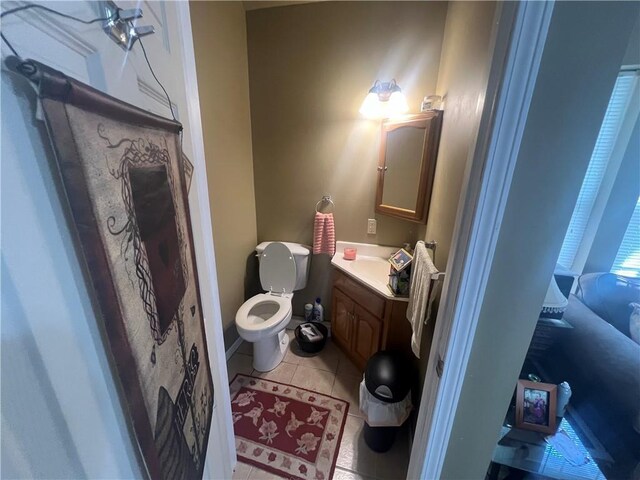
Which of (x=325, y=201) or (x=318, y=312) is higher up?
(x=325, y=201)

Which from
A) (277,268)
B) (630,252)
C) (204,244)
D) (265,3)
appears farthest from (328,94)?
(630,252)

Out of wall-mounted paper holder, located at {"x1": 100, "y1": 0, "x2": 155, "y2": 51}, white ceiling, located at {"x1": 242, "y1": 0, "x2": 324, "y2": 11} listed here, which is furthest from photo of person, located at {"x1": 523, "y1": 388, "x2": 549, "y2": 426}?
white ceiling, located at {"x1": 242, "y1": 0, "x2": 324, "y2": 11}

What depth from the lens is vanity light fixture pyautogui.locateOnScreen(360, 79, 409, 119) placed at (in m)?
1.62

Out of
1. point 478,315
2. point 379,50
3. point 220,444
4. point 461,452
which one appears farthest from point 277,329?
point 379,50

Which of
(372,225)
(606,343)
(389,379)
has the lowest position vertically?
(389,379)

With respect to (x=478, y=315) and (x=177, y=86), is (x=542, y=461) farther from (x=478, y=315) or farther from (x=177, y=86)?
(x=177, y=86)

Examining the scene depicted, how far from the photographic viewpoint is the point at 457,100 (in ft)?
3.59

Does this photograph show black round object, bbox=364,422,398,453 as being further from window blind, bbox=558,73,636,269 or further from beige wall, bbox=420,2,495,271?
window blind, bbox=558,73,636,269

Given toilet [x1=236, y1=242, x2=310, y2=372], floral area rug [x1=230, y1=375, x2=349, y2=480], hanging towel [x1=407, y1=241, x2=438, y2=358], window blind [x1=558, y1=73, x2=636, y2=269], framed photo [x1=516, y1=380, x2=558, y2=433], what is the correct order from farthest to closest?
1. toilet [x1=236, y1=242, x2=310, y2=372]
2. floral area rug [x1=230, y1=375, x2=349, y2=480]
3. window blind [x1=558, y1=73, x2=636, y2=269]
4. hanging towel [x1=407, y1=241, x2=438, y2=358]
5. framed photo [x1=516, y1=380, x2=558, y2=433]

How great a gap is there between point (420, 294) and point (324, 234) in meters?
1.02

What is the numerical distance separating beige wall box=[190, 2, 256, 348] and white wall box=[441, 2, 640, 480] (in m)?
1.56

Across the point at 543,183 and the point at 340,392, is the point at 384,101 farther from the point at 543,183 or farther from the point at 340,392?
the point at 340,392

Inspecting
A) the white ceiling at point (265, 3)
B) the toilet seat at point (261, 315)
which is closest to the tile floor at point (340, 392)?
the toilet seat at point (261, 315)

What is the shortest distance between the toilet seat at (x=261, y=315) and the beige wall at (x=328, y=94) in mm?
569
